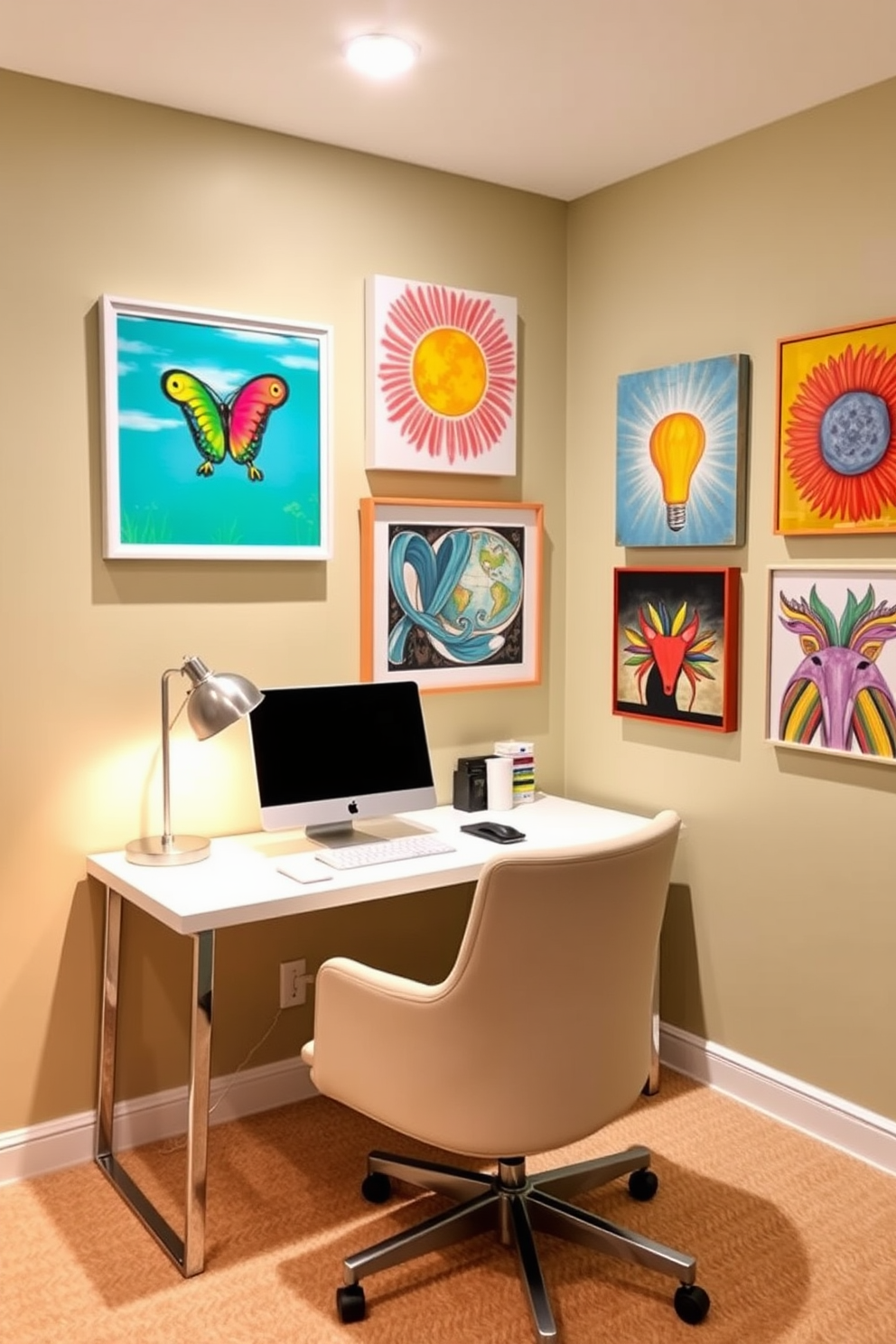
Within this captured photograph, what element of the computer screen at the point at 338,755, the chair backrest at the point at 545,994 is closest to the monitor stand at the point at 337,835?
the computer screen at the point at 338,755

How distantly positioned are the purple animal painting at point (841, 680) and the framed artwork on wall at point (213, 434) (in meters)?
1.18

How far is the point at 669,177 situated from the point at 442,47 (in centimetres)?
92

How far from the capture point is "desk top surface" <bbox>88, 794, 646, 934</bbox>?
2367 mm

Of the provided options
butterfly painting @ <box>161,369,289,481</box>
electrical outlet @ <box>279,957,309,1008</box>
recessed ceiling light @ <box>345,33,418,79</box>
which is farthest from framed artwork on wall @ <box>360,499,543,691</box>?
recessed ceiling light @ <box>345,33,418,79</box>

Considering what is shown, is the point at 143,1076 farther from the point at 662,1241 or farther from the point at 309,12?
the point at 309,12

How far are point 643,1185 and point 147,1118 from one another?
117cm

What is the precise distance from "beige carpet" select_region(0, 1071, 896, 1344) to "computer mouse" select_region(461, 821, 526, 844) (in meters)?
0.73

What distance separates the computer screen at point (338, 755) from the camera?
109 inches

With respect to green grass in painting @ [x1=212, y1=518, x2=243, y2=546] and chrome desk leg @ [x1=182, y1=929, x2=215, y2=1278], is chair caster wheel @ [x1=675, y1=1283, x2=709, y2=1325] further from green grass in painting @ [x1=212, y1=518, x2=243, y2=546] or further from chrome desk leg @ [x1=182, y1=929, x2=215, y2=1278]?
green grass in painting @ [x1=212, y1=518, x2=243, y2=546]

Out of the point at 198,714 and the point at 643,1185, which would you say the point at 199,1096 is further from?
the point at 643,1185

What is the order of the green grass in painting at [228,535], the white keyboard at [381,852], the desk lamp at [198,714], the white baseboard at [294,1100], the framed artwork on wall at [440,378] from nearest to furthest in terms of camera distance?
the desk lamp at [198,714], the white keyboard at [381,852], the white baseboard at [294,1100], the green grass in painting at [228,535], the framed artwork on wall at [440,378]

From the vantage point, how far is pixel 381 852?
2709mm

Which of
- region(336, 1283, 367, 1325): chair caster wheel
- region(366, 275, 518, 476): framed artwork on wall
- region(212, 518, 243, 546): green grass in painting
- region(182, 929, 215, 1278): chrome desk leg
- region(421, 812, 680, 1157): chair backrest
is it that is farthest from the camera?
region(366, 275, 518, 476): framed artwork on wall

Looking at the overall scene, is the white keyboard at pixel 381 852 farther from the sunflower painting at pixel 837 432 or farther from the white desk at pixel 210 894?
the sunflower painting at pixel 837 432
